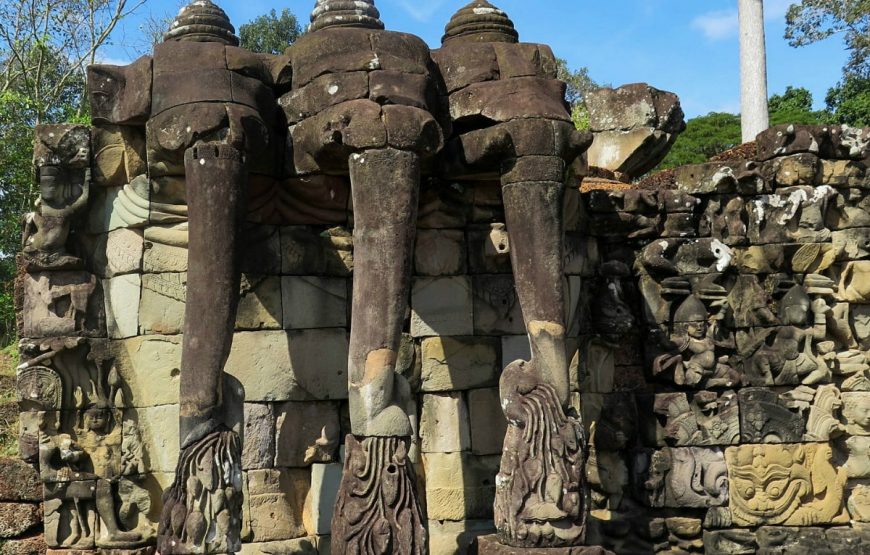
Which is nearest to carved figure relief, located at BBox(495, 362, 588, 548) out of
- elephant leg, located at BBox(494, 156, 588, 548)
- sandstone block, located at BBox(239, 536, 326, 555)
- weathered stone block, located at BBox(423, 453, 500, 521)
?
elephant leg, located at BBox(494, 156, 588, 548)

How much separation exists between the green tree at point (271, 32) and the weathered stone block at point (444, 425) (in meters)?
34.4

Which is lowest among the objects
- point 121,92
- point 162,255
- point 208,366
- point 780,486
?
point 780,486

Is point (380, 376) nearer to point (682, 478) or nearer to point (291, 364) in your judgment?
point (291, 364)

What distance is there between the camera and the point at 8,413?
894 centimetres

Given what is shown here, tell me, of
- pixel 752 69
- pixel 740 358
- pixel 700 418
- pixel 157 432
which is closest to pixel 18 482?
pixel 157 432

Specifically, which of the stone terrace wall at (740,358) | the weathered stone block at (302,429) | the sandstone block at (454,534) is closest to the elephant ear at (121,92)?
the weathered stone block at (302,429)

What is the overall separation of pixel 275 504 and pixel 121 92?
3.06 meters

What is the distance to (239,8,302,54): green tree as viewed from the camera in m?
39.9

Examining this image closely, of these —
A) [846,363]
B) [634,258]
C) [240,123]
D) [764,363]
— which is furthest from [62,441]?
[846,363]

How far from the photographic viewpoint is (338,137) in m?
6.11

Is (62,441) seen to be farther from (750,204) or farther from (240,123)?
(750,204)

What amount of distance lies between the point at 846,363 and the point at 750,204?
1.61 meters

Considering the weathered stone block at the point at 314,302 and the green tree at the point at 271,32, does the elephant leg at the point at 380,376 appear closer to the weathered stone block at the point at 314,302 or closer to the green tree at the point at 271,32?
the weathered stone block at the point at 314,302

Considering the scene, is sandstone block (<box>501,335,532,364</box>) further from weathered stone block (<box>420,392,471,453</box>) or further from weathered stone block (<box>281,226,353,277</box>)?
weathered stone block (<box>281,226,353,277</box>)
